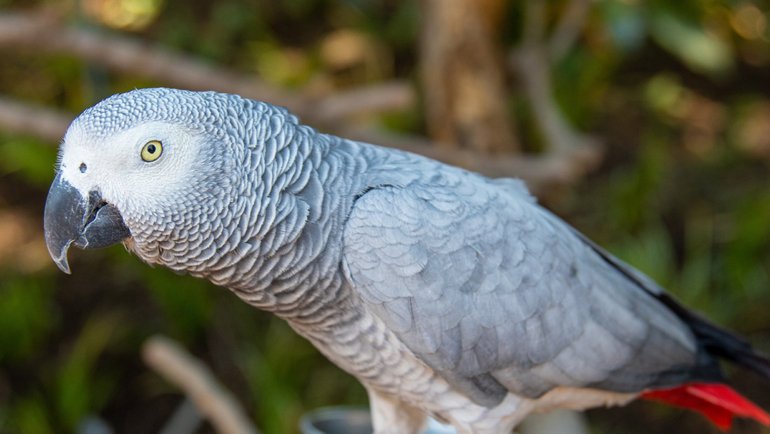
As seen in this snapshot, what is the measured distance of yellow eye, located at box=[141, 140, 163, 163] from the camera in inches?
35.9

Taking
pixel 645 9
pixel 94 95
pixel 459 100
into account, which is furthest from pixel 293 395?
pixel 645 9

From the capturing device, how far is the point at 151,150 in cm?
92

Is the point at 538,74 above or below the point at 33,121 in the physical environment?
above

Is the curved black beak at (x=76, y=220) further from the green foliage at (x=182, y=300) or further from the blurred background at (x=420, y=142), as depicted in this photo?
the green foliage at (x=182, y=300)

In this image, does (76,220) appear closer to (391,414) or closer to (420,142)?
(391,414)

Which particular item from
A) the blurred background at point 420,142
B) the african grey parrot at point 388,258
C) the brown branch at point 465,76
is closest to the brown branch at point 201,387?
the blurred background at point 420,142

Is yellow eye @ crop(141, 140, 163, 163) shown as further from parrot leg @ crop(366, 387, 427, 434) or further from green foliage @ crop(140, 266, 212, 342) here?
green foliage @ crop(140, 266, 212, 342)

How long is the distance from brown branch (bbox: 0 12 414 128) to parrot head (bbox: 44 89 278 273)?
1.25m

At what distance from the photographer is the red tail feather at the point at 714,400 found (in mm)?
1259

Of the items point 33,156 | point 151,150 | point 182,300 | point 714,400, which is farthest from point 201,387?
point 33,156

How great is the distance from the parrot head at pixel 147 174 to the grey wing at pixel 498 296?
0.63 feet

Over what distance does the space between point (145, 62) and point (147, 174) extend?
51.6 inches

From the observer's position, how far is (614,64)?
10.7ft

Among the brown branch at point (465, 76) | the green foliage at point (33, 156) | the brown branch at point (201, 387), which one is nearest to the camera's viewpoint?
the brown branch at point (201, 387)
